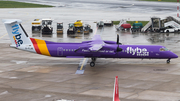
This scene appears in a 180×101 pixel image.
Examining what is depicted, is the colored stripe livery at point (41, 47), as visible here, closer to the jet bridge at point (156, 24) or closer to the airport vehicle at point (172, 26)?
→ the jet bridge at point (156, 24)

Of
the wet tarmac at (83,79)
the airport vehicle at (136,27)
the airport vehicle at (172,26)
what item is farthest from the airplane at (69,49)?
the airport vehicle at (136,27)

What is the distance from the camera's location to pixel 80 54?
122ft

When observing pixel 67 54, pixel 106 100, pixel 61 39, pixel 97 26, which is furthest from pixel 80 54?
pixel 97 26

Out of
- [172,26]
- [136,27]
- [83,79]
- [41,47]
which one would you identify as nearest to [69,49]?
[41,47]

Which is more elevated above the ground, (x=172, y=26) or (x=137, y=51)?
(x=172, y=26)

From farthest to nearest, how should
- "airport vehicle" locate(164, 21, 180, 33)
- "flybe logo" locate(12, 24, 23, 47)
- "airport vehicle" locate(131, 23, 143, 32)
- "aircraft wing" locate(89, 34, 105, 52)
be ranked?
"airport vehicle" locate(131, 23, 143, 32)
"airport vehicle" locate(164, 21, 180, 33)
"flybe logo" locate(12, 24, 23, 47)
"aircraft wing" locate(89, 34, 105, 52)

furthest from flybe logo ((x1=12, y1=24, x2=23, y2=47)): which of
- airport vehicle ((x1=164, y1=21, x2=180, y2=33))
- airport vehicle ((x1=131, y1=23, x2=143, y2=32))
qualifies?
airport vehicle ((x1=164, y1=21, x2=180, y2=33))

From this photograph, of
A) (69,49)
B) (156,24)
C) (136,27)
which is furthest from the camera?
(136,27)

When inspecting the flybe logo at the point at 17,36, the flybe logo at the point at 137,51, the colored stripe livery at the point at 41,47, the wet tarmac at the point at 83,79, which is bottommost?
the wet tarmac at the point at 83,79

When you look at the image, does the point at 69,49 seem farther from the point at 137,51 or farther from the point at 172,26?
the point at 172,26

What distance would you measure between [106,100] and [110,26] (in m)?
52.2

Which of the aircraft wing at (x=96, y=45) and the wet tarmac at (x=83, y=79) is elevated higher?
the aircraft wing at (x=96, y=45)

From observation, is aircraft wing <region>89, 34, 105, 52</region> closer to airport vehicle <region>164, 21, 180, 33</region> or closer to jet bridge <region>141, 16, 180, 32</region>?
jet bridge <region>141, 16, 180, 32</region>

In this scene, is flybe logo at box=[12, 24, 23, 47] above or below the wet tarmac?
above
